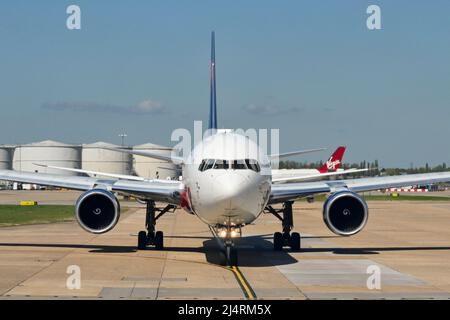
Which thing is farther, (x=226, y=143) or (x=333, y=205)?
(x=333, y=205)

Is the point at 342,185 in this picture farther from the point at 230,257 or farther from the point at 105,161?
the point at 105,161

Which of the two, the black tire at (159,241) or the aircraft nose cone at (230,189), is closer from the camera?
the aircraft nose cone at (230,189)

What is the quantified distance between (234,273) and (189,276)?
1.34 m

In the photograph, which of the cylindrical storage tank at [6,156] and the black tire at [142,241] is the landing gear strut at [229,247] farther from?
the cylindrical storage tank at [6,156]

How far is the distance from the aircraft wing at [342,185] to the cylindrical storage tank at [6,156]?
136 meters

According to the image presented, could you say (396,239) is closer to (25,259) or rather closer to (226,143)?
(226,143)

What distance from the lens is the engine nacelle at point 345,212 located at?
75.3 feet

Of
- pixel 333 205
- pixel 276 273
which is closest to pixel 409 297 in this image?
pixel 276 273

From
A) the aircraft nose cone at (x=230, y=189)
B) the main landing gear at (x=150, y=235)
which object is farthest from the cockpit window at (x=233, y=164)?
the main landing gear at (x=150, y=235)

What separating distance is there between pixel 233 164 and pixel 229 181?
583 millimetres

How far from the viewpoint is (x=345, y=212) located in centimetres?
2325

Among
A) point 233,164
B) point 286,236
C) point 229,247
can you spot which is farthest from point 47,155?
point 233,164

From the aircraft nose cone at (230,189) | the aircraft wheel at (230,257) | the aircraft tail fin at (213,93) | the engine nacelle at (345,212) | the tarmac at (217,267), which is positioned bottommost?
the tarmac at (217,267)

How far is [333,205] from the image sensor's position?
75.8ft
